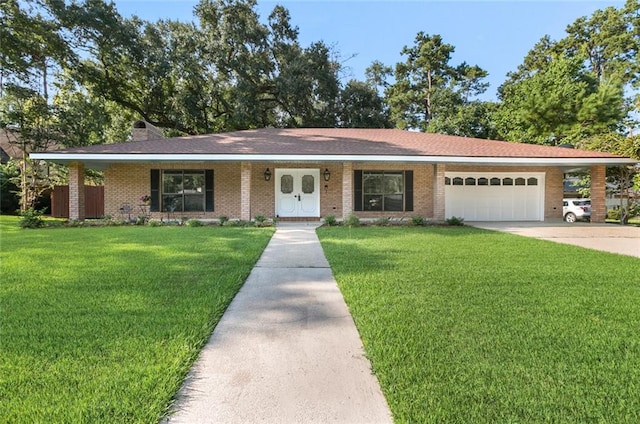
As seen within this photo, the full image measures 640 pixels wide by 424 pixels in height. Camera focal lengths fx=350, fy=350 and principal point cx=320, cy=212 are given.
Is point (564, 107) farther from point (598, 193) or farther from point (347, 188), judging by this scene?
point (347, 188)

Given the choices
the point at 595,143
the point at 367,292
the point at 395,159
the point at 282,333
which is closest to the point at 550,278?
the point at 367,292

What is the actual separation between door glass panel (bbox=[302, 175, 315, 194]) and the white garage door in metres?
5.66

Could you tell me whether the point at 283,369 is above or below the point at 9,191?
below

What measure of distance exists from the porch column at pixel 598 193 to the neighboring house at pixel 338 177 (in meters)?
0.04

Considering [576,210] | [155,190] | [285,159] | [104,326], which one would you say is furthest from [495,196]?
[104,326]

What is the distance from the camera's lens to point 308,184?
14086mm

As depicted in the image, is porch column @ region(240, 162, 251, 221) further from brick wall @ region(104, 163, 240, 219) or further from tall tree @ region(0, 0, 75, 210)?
tall tree @ region(0, 0, 75, 210)

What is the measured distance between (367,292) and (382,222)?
8.04 meters

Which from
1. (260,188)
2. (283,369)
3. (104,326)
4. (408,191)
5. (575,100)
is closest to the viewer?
(283,369)

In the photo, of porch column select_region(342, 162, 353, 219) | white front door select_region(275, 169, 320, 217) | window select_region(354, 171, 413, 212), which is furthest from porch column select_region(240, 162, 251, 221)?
window select_region(354, 171, 413, 212)

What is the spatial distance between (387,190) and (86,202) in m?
14.4

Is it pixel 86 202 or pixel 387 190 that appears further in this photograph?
pixel 86 202

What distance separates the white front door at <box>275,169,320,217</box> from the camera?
13984 millimetres

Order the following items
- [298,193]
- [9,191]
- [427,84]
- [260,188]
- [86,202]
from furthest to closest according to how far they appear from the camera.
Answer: [427,84], [9,191], [86,202], [298,193], [260,188]
